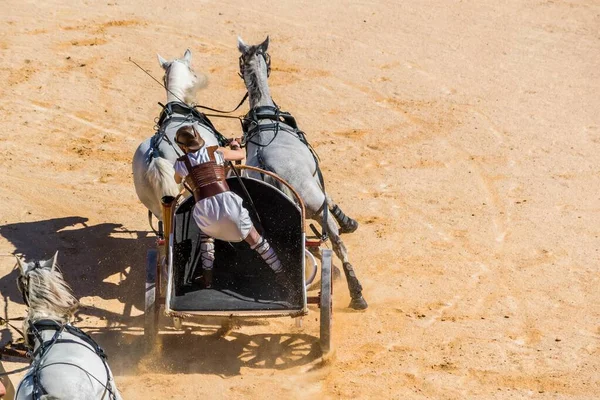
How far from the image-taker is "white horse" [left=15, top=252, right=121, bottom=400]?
5516 millimetres

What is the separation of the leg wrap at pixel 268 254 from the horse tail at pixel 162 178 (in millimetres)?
1139

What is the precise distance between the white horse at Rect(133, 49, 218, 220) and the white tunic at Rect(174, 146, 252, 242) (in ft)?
3.53

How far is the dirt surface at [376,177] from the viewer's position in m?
8.02

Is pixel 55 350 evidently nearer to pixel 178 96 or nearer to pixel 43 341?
pixel 43 341

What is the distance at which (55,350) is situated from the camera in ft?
19.1

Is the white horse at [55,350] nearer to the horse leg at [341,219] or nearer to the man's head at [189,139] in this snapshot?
the man's head at [189,139]

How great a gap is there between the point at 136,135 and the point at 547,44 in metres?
7.28

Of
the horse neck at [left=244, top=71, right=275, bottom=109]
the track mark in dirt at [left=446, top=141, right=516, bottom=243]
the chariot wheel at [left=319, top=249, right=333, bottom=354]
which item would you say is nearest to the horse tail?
the horse neck at [left=244, top=71, right=275, bottom=109]

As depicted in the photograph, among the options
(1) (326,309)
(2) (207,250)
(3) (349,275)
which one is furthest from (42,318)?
(3) (349,275)

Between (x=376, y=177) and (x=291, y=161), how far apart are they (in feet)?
10.1

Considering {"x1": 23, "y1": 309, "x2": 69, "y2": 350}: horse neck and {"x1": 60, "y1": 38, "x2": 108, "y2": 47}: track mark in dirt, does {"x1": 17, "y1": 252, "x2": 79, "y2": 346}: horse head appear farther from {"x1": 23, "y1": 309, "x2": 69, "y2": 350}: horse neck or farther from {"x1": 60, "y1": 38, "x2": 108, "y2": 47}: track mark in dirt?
{"x1": 60, "y1": 38, "x2": 108, "y2": 47}: track mark in dirt

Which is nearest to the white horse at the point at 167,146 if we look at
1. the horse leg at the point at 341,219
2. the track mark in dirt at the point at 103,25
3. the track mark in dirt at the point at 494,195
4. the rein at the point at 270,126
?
the rein at the point at 270,126

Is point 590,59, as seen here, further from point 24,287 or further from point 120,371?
point 24,287

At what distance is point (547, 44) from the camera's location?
50.7 feet
